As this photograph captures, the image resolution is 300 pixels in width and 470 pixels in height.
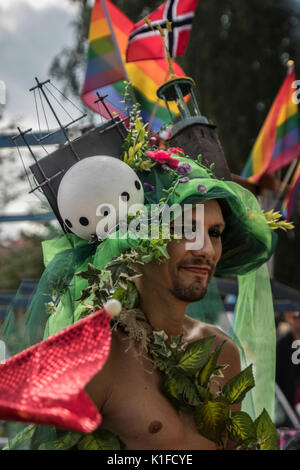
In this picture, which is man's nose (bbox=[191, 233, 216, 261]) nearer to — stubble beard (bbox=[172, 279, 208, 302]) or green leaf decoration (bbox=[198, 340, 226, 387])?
stubble beard (bbox=[172, 279, 208, 302])

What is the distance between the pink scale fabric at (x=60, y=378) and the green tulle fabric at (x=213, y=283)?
310 millimetres

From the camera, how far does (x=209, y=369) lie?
6.81 ft

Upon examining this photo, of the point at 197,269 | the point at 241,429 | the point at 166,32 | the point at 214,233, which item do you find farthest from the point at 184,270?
the point at 166,32

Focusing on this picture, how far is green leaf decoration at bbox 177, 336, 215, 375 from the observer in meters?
2.06

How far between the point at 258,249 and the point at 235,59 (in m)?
9.60

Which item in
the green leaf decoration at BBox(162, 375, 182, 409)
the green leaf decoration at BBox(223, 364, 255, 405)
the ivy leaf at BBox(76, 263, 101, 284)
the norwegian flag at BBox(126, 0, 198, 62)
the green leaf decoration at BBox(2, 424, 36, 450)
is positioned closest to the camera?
the green leaf decoration at BBox(2, 424, 36, 450)

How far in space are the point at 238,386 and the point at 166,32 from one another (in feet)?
9.01

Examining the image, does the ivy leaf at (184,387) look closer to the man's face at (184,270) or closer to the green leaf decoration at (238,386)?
the green leaf decoration at (238,386)

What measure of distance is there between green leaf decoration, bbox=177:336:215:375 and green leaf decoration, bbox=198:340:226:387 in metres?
0.02

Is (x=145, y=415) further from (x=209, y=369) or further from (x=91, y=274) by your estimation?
(x=91, y=274)

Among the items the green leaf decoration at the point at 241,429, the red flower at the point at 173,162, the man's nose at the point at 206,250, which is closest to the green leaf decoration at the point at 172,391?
the green leaf decoration at the point at 241,429

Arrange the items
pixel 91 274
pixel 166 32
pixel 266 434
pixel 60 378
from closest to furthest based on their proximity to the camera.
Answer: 1. pixel 60 378
2. pixel 91 274
3. pixel 266 434
4. pixel 166 32

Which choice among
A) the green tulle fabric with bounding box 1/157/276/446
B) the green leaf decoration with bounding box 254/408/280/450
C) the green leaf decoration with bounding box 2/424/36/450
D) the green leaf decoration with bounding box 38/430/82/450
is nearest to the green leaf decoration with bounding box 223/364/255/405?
the green leaf decoration with bounding box 254/408/280/450
